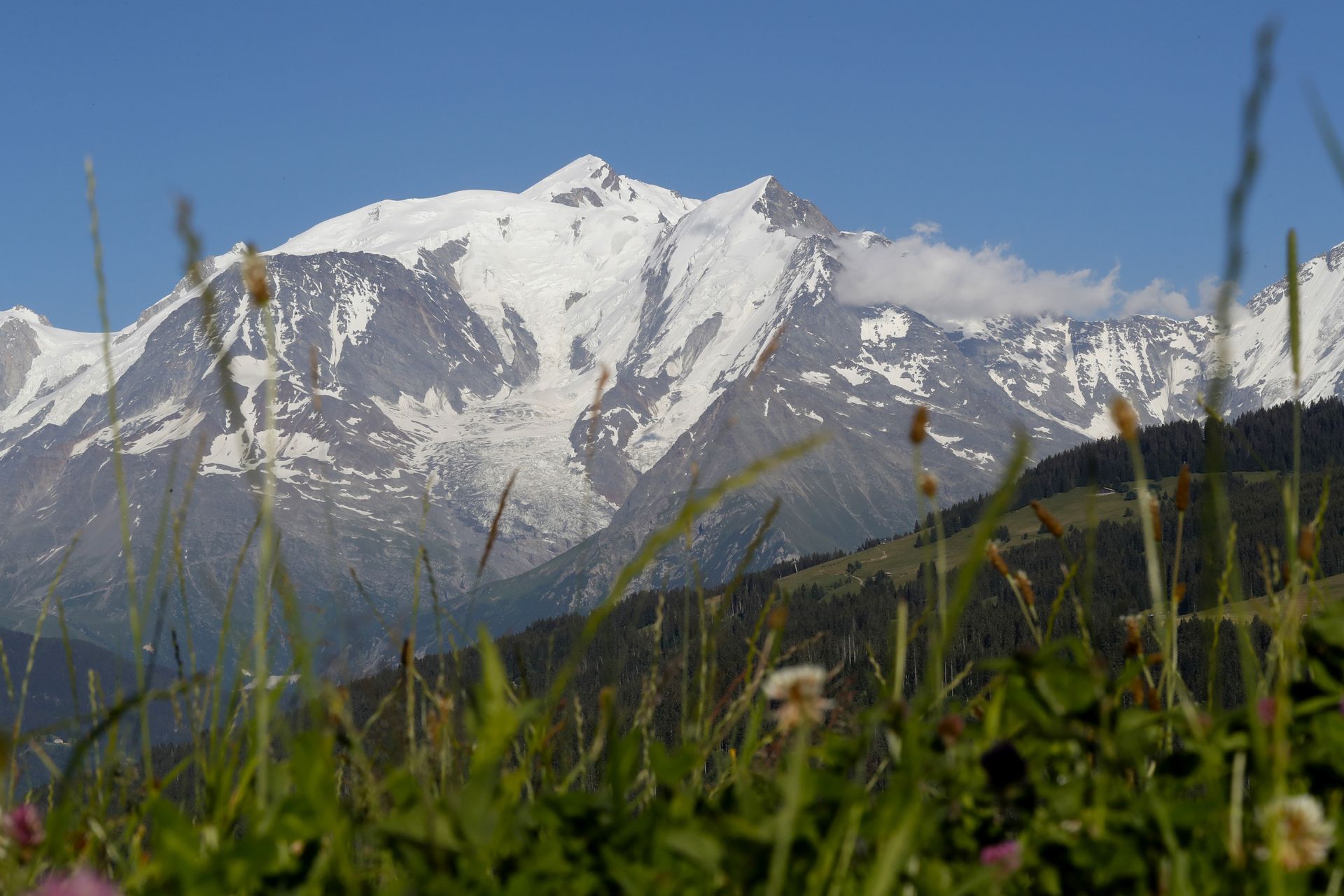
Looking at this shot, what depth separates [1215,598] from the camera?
2756mm

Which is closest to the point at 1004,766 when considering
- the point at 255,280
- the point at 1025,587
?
the point at 1025,587

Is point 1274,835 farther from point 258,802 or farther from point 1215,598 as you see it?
point 258,802

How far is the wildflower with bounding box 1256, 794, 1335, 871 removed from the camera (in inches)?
64.9

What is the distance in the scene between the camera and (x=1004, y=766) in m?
1.92

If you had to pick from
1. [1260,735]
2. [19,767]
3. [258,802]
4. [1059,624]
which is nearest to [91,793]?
[19,767]

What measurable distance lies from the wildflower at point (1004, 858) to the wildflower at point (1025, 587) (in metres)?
1.24

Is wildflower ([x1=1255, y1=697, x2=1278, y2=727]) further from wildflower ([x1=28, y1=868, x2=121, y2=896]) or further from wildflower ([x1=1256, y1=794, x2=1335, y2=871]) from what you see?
wildflower ([x1=28, y1=868, x2=121, y2=896])

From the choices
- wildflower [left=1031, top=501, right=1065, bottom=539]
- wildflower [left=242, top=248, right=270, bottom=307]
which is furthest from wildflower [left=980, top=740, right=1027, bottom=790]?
wildflower [left=242, top=248, right=270, bottom=307]

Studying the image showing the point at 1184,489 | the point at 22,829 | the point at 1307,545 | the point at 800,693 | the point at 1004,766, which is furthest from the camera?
the point at 1184,489

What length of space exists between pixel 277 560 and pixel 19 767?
1.21m

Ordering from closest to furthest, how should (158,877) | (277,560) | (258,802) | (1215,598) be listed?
(158,877), (258,802), (277,560), (1215,598)

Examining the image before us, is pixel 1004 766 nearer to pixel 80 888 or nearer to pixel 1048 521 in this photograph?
pixel 1048 521

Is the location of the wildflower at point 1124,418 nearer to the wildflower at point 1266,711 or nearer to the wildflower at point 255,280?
the wildflower at point 1266,711

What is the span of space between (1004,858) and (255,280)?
149 cm
